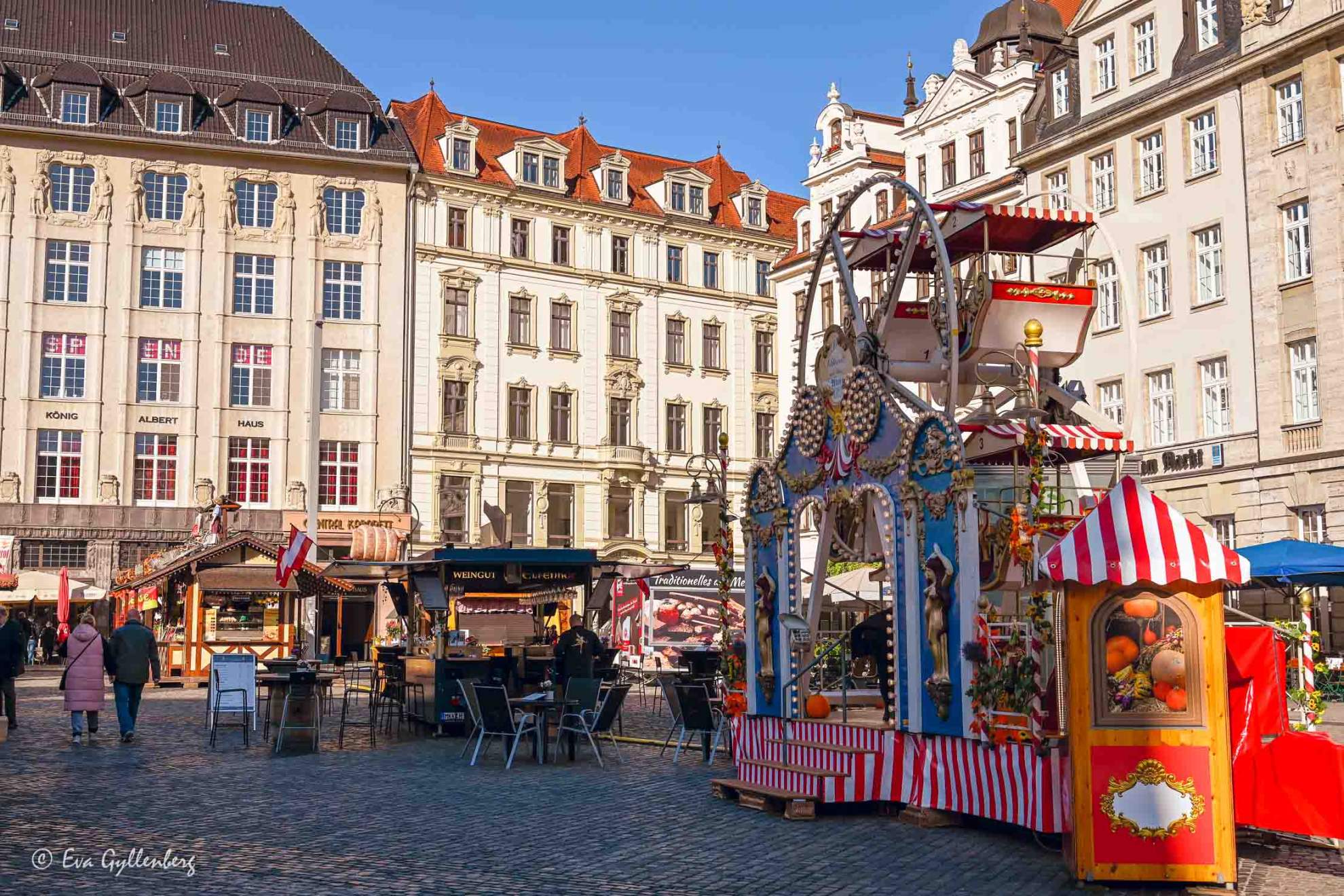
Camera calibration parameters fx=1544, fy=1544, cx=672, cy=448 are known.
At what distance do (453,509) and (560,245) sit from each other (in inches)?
414

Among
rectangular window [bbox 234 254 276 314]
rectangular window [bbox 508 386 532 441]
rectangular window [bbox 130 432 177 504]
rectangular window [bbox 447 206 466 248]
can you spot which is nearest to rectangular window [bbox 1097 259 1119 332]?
rectangular window [bbox 508 386 532 441]

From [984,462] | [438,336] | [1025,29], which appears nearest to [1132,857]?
[984,462]

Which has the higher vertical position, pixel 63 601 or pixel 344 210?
pixel 344 210

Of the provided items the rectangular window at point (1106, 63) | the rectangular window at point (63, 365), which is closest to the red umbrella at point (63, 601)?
the rectangular window at point (63, 365)

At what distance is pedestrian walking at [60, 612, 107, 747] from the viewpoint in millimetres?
20469

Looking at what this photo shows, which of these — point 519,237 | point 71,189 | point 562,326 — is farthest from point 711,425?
point 71,189

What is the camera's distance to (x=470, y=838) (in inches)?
487

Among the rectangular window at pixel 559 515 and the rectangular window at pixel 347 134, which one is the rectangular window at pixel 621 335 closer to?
the rectangular window at pixel 559 515

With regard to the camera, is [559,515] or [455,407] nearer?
[455,407]

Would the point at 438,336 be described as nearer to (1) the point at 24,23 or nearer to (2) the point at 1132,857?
(1) the point at 24,23

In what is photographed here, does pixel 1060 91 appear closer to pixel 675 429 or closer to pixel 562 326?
pixel 562 326

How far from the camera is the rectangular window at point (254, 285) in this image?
50469mm

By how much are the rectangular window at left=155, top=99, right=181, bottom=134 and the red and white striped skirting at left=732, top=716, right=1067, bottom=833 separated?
132 ft

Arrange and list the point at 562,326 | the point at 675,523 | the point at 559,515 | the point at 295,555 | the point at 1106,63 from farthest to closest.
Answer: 1. the point at 675,523
2. the point at 562,326
3. the point at 559,515
4. the point at 1106,63
5. the point at 295,555
